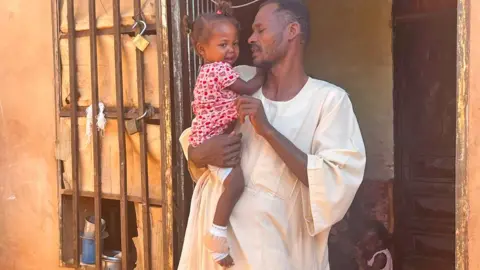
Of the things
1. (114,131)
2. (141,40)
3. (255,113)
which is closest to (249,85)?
(255,113)

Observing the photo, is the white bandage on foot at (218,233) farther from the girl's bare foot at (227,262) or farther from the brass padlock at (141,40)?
the brass padlock at (141,40)

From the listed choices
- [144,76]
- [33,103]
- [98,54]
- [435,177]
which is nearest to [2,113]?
[33,103]

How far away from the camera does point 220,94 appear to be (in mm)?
2336

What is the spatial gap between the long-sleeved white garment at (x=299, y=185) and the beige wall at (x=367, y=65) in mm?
1789

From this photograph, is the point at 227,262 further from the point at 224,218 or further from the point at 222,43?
the point at 222,43

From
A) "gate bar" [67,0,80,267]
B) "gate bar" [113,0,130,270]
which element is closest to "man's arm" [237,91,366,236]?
"gate bar" [113,0,130,270]

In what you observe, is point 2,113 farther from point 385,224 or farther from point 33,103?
point 385,224

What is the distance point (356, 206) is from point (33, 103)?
2.08 metres

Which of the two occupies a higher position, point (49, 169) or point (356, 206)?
point (49, 169)

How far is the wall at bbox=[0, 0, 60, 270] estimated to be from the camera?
3604mm

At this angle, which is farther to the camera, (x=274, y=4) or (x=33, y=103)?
(x=33, y=103)

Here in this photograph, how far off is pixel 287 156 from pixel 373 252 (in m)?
1.93

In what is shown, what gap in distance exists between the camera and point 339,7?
4.11 meters

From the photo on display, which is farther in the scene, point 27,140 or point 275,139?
point 27,140
